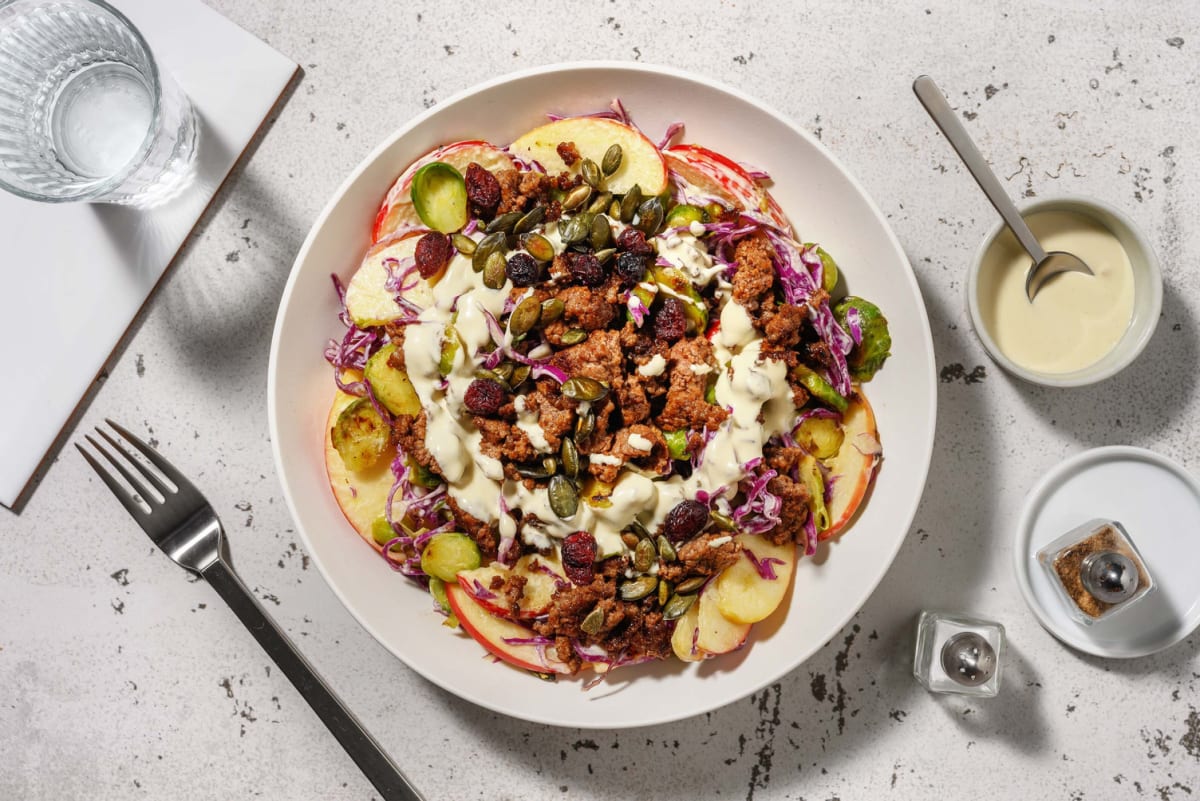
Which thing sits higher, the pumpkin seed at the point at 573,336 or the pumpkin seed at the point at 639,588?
the pumpkin seed at the point at 573,336

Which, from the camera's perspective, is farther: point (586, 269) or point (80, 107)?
point (80, 107)

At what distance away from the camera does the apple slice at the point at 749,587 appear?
2.28m

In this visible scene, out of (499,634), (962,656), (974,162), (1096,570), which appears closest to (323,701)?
(499,634)

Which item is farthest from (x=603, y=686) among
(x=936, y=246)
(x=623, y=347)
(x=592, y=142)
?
(x=936, y=246)

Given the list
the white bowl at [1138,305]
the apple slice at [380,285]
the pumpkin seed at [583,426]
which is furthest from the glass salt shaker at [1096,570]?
the apple slice at [380,285]

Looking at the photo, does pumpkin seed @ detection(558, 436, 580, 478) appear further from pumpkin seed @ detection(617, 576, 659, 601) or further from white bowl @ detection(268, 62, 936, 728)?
white bowl @ detection(268, 62, 936, 728)

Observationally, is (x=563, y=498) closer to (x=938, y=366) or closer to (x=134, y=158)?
(x=938, y=366)

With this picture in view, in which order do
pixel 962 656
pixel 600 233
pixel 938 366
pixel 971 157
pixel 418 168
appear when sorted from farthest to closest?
pixel 938 366
pixel 962 656
pixel 971 157
pixel 418 168
pixel 600 233

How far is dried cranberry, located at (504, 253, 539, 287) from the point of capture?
7.23 feet

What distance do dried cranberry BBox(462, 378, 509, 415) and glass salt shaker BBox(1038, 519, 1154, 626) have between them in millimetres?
1836

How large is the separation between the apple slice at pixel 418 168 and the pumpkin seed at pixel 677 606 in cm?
128

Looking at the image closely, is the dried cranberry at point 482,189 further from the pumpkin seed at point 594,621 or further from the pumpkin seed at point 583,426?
the pumpkin seed at point 594,621

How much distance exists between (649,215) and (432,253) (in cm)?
60

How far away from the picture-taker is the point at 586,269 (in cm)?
222
